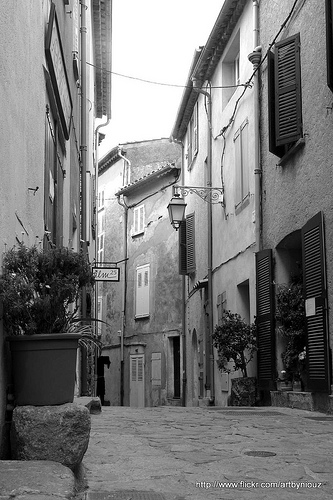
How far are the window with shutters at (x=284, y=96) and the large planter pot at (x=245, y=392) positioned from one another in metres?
3.78

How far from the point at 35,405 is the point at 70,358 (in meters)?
0.32

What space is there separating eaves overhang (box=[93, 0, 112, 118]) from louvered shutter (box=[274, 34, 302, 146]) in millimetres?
8254

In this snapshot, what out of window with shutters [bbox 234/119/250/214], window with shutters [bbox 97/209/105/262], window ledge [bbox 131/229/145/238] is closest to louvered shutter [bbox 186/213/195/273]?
window with shutters [bbox 234/119/250/214]

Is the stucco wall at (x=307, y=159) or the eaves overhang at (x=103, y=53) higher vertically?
the eaves overhang at (x=103, y=53)

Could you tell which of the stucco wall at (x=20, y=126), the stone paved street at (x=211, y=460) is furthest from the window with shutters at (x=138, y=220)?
the stucco wall at (x=20, y=126)

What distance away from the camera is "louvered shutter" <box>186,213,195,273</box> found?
19.6 metres

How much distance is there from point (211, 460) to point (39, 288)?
5.96 ft

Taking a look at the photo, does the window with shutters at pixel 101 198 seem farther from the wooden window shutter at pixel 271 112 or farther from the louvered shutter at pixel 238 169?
the wooden window shutter at pixel 271 112

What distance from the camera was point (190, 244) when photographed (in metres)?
19.9

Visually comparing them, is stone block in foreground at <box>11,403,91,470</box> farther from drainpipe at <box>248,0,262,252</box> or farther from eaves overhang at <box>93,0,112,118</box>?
eaves overhang at <box>93,0,112,118</box>

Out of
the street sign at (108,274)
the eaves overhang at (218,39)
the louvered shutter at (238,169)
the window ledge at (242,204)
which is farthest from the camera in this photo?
the street sign at (108,274)

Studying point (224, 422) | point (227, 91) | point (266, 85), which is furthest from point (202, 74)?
point (224, 422)

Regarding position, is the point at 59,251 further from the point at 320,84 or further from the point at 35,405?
the point at 320,84

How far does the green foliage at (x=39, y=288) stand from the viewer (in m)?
3.90
